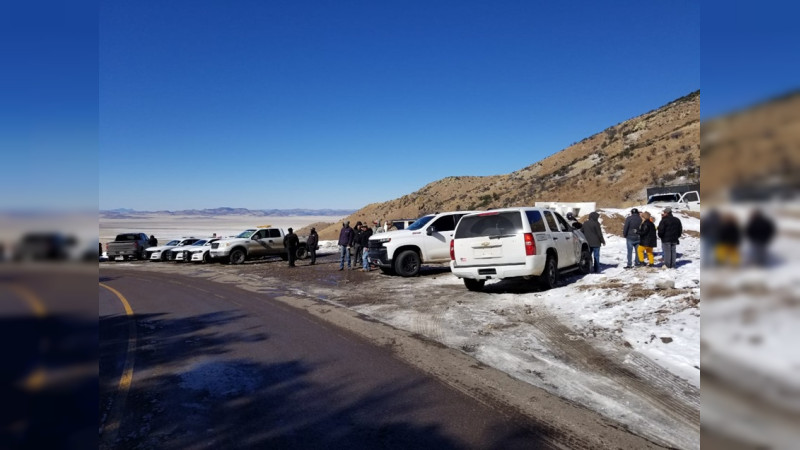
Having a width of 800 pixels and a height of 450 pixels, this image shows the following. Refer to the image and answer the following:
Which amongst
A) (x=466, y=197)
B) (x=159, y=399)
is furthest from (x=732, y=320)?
(x=466, y=197)

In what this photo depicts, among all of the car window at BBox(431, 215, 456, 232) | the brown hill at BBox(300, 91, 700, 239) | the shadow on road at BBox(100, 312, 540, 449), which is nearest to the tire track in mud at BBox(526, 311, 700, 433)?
the shadow on road at BBox(100, 312, 540, 449)

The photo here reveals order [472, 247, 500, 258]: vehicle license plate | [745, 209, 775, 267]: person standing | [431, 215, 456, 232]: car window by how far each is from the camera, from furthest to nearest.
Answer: [431, 215, 456, 232]: car window
[472, 247, 500, 258]: vehicle license plate
[745, 209, 775, 267]: person standing

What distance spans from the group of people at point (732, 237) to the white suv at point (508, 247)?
32.8 feet

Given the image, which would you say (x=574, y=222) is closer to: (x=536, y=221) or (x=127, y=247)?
(x=536, y=221)

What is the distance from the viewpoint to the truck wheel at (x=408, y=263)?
52.5ft

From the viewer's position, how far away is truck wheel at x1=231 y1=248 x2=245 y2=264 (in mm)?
24184

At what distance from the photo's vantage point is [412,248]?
635 inches

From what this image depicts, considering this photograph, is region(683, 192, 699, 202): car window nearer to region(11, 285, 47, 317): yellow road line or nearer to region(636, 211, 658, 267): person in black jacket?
region(636, 211, 658, 267): person in black jacket

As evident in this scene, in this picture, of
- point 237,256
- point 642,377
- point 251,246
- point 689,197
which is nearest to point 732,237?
point 642,377

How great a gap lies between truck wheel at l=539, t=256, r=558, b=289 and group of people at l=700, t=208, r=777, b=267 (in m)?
10.6

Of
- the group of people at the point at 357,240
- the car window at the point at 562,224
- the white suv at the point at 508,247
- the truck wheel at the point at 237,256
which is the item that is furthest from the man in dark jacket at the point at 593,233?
the truck wheel at the point at 237,256

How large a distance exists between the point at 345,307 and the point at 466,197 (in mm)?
63123

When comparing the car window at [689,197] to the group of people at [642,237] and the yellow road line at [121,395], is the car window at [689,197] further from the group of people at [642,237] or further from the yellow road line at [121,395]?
the yellow road line at [121,395]

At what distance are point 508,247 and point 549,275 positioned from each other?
126 centimetres
